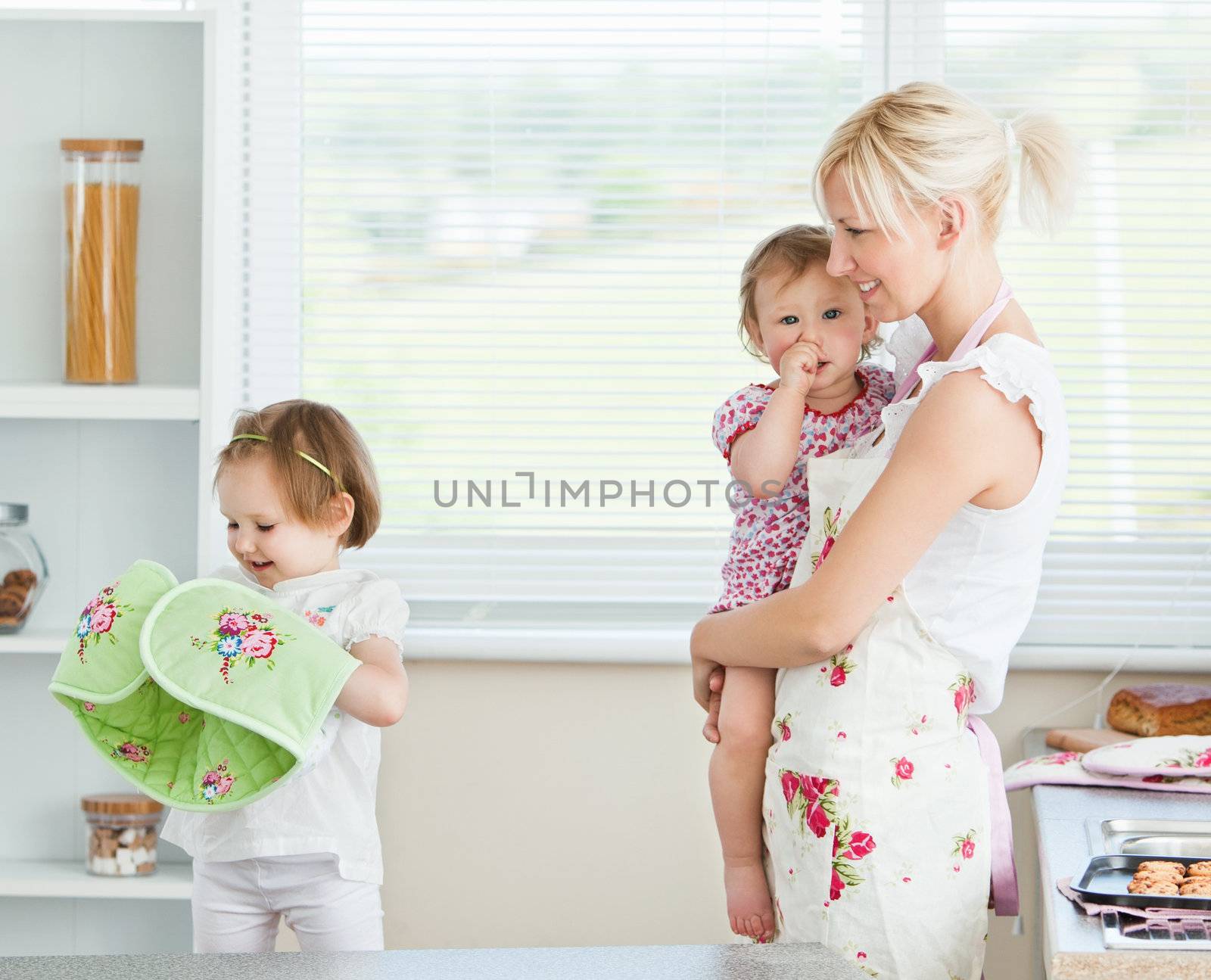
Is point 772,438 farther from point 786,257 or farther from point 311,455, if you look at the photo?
point 311,455

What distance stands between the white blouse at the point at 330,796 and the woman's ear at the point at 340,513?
6cm

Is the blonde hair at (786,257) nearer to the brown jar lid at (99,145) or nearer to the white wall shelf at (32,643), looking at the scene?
the brown jar lid at (99,145)

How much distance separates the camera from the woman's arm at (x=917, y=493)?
125cm

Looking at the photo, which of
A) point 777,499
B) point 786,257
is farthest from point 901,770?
point 786,257

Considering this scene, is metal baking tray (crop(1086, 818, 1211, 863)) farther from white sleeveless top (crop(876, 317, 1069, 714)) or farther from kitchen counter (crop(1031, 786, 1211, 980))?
white sleeveless top (crop(876, 317, 1069, 714))

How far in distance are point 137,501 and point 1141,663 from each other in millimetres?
1808

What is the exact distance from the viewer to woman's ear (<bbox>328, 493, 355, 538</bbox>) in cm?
168

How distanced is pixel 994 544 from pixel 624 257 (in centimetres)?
122

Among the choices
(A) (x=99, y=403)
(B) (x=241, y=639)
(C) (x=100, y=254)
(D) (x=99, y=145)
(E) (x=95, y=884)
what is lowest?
(E) (x=95, y=884)

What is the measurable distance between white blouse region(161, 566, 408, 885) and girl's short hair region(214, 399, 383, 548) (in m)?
0.10

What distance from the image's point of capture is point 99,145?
210 cm

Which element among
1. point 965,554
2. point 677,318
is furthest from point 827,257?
point 677,318

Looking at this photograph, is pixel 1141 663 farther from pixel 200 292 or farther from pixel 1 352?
pixel 1 352

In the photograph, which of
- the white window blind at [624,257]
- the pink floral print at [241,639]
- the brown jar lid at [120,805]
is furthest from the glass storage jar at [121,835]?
the pink floral print at [241,639]
